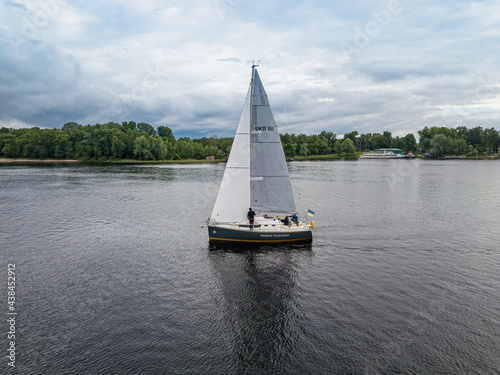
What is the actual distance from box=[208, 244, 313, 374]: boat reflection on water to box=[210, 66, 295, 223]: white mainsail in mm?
4571

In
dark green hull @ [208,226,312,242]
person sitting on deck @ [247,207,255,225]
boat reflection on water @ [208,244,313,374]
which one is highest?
person sitting on deck @ [247,207,255,225]

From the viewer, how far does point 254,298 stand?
25031 mm

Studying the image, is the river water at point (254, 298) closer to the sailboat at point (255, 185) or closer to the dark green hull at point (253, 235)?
the dark green hull at point (253, 235)

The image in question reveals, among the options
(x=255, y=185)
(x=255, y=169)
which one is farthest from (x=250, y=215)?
(x=255, y=169)

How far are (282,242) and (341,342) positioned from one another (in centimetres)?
1806

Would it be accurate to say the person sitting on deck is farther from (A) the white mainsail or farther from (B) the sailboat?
(A) the white mainsail

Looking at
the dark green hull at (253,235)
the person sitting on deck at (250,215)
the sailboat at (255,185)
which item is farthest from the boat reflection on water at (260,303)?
the person sitting on deck at (250,215)

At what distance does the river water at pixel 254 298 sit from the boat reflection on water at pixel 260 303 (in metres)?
0.10

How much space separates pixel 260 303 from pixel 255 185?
50.8ft

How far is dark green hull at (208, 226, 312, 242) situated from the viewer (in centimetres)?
3588

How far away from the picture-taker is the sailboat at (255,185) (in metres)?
35.4

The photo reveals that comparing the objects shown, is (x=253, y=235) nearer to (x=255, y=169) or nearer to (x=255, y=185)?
(x=255, y=185)

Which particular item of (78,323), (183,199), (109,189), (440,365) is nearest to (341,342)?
(440,365)

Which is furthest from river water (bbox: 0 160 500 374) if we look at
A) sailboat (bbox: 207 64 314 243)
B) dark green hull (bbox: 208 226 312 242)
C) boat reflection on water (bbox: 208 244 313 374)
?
sailboat (bbox: 207 64 314 243)
